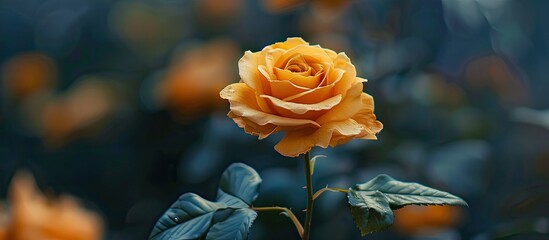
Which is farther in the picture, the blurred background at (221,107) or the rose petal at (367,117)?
the blurred background at (221,107)

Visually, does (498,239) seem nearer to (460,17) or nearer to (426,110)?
(426,110)

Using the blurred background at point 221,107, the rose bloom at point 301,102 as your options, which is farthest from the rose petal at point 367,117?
the blurred background at point 221,107

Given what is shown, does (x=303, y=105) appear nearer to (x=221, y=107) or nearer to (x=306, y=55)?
(x=306, y=55)

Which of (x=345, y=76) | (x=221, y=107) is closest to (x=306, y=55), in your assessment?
(x=345, y=76)

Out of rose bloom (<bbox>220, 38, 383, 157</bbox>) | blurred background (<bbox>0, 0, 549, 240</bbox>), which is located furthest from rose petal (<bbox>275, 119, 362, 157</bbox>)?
blurred background (<bbox>0, 0, 549, 240</bbox>)

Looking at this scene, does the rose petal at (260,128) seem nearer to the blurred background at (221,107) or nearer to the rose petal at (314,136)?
the rose petal at (314,136)

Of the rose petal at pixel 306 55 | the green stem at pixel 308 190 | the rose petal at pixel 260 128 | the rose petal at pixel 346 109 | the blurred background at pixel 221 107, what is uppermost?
the rose petal at pixel 306 55

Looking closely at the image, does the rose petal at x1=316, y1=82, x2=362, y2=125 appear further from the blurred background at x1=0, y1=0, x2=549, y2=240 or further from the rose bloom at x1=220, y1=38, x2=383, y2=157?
the blurred background at x1=0, y1=0, x2=549, y2=240
